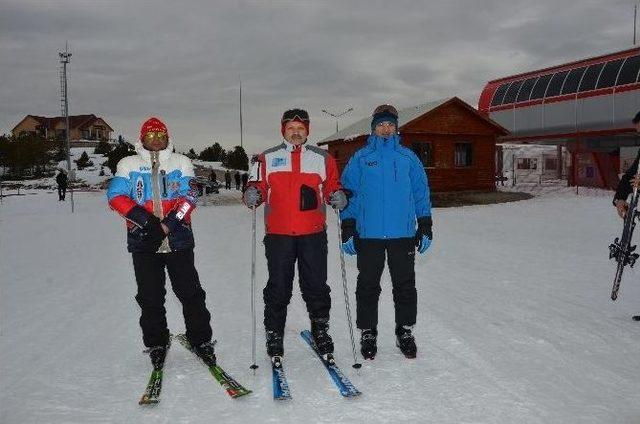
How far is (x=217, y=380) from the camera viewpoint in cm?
389

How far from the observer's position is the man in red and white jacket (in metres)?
4.27

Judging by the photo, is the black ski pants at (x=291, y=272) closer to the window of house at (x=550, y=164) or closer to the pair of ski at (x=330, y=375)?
the pair of ski at (x=330, y=375)

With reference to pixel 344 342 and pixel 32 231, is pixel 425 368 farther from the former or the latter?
pixel 32 231

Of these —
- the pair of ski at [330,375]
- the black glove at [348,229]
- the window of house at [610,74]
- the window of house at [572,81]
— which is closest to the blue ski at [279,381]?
the pair of ski at [330,375]

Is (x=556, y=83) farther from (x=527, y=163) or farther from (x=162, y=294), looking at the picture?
(x=162, y=294)

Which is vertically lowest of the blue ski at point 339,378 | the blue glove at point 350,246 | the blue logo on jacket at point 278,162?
the blue ski at point 339,378

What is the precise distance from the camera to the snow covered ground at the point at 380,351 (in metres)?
3.43

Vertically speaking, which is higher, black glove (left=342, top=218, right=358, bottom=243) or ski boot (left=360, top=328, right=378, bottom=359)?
black glove (left=342, top=218, right=358, bottom=243)

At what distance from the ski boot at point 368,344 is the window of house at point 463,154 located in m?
22.7

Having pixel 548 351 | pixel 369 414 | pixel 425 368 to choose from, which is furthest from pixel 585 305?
pixel 369 414

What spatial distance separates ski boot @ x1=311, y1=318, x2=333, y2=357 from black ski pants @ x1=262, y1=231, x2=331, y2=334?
2.0 inches

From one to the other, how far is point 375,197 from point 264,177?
3.13 ft

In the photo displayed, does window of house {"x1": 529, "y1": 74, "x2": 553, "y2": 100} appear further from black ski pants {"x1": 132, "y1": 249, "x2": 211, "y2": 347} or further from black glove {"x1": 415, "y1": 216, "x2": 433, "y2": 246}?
black ski pants {"x1": 132, "y1": 249, "x2": 211, "y2": 347}

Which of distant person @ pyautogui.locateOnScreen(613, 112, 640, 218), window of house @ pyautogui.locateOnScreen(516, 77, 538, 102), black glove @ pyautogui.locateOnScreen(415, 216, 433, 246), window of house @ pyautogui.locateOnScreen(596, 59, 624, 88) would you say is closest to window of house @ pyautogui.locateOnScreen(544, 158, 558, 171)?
window of house @ pyautogui.locateOnScreen(516, 77, 538, 102)
